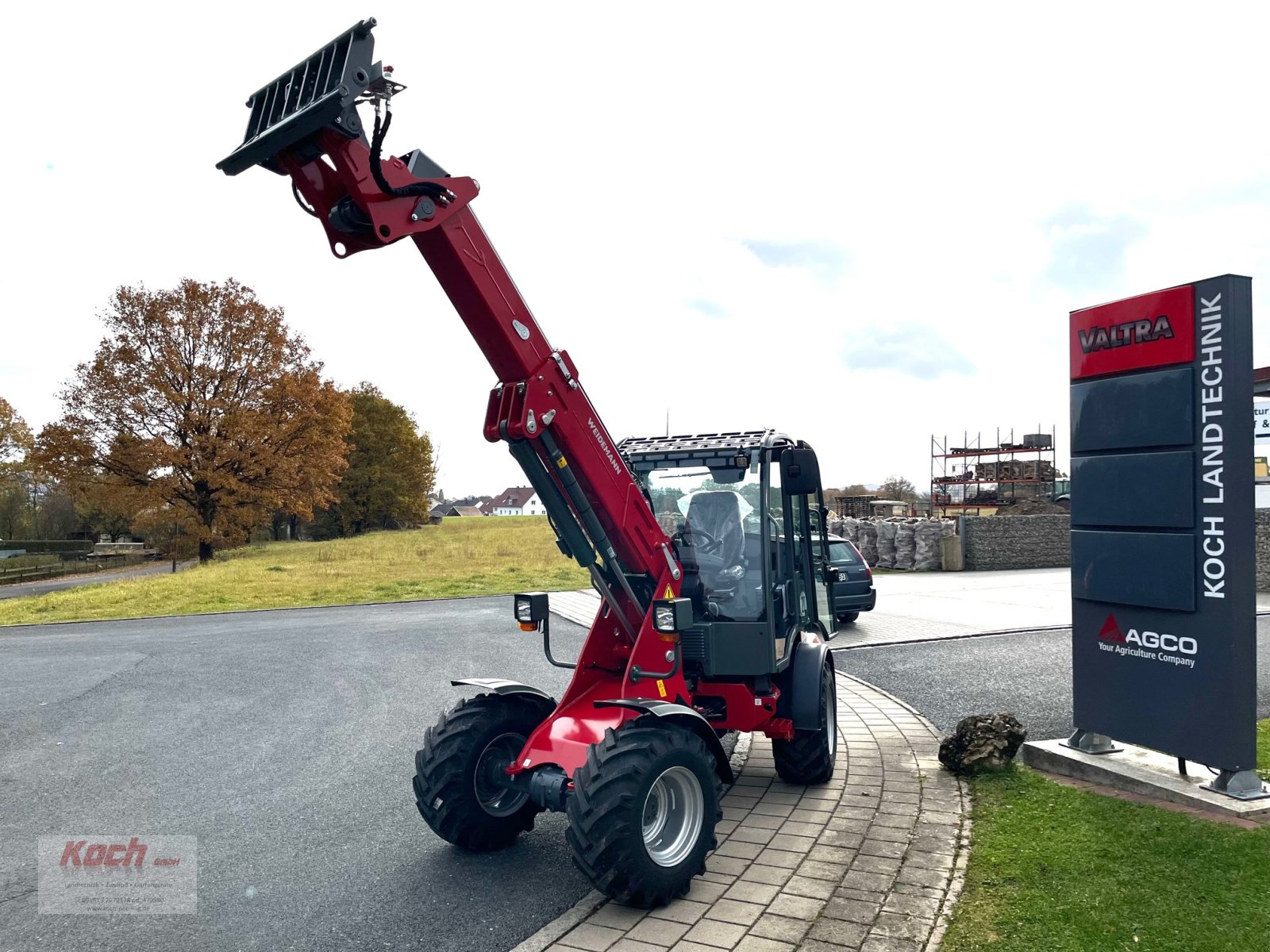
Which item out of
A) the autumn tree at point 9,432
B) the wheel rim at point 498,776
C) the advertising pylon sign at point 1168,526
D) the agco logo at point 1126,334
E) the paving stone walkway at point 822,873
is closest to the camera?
the paving stone walkway at point 822,873

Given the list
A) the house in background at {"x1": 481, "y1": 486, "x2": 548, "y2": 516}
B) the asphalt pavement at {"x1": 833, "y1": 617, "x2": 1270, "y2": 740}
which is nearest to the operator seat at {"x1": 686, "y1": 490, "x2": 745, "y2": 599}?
the asphalt pavement at {"x1": 833, "y1": 617, "x2": 1270, "y2": 740}

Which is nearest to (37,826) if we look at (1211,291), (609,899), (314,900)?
(314,900)

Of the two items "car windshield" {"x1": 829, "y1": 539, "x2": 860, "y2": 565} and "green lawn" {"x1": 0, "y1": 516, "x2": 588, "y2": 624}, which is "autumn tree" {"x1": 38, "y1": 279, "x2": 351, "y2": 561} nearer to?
"green lawn" {"x1": 0, "y1": 516, "x2": 588, "y2": 624}

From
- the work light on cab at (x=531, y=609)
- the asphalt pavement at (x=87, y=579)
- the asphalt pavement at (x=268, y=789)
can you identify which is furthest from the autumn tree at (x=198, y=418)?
the work light on cab at (x=531, y=609)

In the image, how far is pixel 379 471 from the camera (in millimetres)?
50531

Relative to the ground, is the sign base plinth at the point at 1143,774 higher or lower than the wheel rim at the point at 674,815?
lower

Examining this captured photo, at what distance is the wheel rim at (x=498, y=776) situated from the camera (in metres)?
4.97

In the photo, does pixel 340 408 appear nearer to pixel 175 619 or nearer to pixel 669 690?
pixel 175 619

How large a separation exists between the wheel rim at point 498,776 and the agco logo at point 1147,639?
4309 millimetres

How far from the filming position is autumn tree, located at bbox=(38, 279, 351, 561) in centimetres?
3061

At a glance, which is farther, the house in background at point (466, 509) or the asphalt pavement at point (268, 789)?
the house in background at point (466, 509)

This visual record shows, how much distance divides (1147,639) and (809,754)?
250cm

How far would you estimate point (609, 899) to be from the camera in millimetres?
4254

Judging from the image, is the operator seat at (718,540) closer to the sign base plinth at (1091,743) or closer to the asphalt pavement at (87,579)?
the sign base plinth at (1091,743)
